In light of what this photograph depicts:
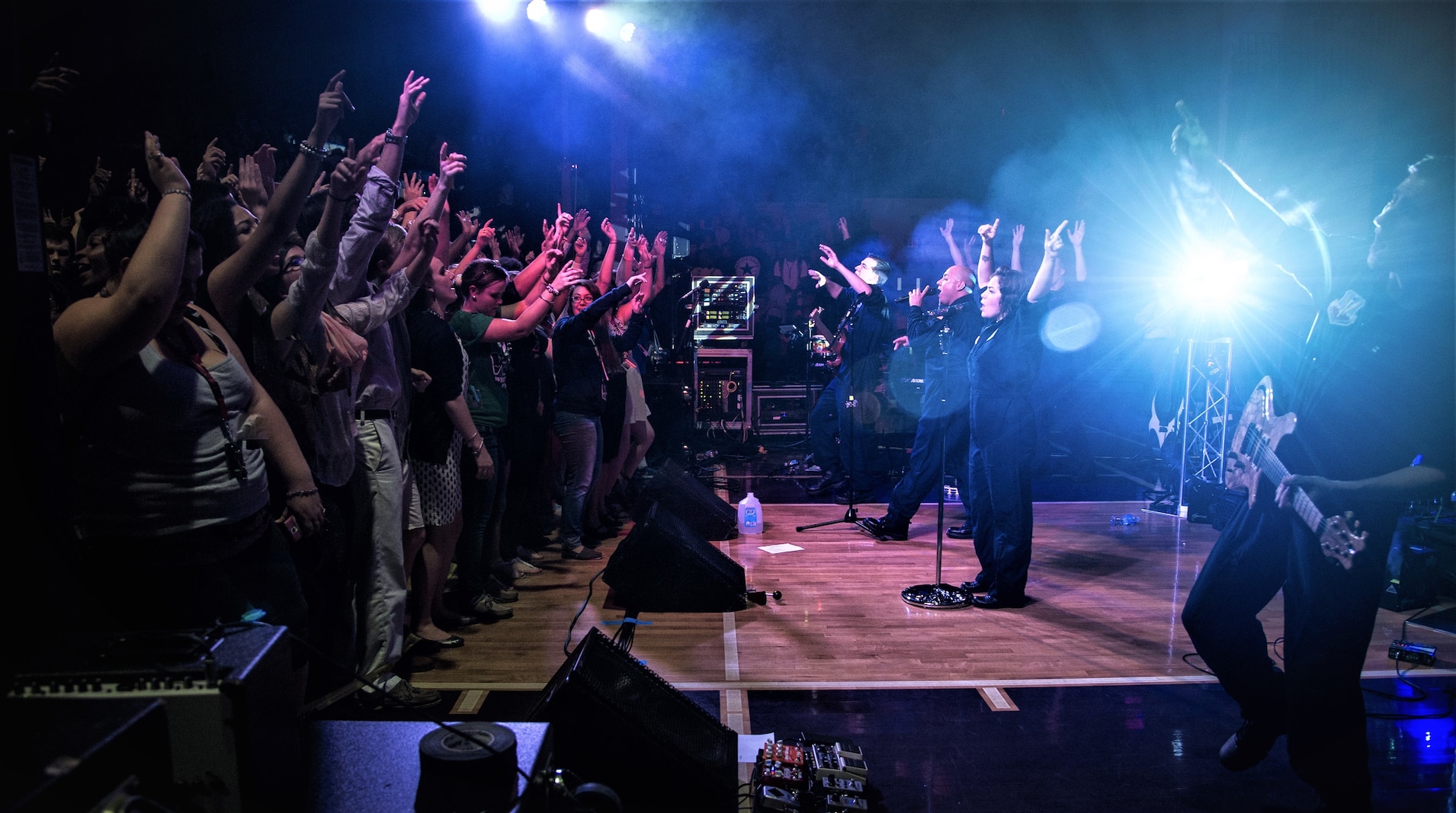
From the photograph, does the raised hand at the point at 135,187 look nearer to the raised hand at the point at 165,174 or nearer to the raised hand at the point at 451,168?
the raised hand at the point at 451,168

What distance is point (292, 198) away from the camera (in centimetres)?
189

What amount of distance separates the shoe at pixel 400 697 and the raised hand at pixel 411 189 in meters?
2.64

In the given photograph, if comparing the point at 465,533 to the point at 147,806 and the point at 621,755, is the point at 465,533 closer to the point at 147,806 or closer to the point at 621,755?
the point at 621,755

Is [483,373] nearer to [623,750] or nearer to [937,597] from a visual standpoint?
[623,750]

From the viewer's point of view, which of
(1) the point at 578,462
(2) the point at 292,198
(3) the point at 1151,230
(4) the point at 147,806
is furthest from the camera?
(3) the point at 1151,230

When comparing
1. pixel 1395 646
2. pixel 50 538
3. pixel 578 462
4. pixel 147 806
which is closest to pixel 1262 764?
pixel 1395 646

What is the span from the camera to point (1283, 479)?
223 cm

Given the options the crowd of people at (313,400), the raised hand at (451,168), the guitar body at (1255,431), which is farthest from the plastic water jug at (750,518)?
the guitar body at (1255,431)

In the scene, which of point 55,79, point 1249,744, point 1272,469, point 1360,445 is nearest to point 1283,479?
point 1272,469

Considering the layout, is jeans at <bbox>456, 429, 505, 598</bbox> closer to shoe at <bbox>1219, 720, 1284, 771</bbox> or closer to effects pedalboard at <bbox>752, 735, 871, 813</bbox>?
effects pedalboard at <bbox>752, 735, 871, 813</bbox>

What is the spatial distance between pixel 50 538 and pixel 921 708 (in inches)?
102

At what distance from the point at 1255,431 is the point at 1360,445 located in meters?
0.31

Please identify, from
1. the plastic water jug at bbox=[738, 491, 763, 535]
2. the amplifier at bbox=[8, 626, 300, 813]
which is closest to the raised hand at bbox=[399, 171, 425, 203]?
the plastic water jug at bbox=[738, 491, 763, 535]

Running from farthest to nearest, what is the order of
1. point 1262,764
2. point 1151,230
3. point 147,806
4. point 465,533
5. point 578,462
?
1. point 1151,230
2. point 578,462
3. point 465,533
4. point 1262,764
5. point 147,806
